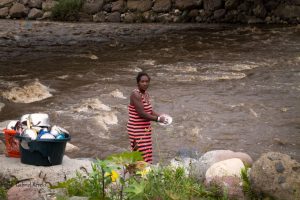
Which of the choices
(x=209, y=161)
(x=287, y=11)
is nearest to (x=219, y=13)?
(x=287, y=11)

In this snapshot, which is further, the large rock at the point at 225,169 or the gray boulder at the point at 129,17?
the gray boulder at the point at 129,17

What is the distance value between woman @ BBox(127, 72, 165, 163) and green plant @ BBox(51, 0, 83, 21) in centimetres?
1697

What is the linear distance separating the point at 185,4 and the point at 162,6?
902 millimetres

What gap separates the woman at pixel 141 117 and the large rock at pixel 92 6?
1707cm

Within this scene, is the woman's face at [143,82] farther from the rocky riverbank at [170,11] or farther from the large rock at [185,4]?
the large rock at [185,4]

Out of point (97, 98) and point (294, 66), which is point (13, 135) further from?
point (294, 66)

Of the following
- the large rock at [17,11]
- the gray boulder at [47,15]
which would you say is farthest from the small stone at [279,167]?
the large rock at [17,11]

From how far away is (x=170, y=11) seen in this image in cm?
2277

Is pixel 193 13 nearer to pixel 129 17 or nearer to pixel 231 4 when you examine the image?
pixel 231 4

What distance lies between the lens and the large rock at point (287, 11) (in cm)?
2191

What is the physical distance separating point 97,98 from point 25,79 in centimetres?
260

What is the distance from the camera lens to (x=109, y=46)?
16.9 m

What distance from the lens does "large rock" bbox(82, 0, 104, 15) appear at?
2295 cm

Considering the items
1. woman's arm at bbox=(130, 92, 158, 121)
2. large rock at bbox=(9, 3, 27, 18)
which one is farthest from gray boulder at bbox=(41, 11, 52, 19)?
woman's arm at bbox=(130, 92, 158, 121)
